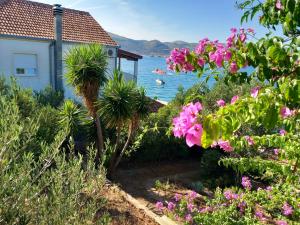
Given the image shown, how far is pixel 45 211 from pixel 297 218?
383 centimetres

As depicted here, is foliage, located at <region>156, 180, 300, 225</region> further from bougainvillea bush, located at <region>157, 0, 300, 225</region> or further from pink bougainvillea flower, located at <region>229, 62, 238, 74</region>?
pink bougainvillea flower, located at <region>229, 62, 238, 74</region>

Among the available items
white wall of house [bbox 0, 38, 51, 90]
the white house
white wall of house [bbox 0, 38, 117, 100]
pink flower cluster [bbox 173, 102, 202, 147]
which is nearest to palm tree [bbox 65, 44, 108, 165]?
pink flower cluster [bbox 173, 102, 202, 147]

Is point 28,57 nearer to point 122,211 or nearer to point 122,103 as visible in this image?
point 122,103

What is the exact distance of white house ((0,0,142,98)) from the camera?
16875 millimetres

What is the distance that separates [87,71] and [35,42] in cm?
1149

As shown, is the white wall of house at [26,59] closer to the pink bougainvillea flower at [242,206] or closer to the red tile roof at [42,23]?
the red tile roof at [42,23]

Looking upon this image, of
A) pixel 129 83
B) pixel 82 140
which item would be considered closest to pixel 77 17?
pixel 82 140

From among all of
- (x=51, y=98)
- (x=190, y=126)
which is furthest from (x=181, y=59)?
(x=51, y=98)

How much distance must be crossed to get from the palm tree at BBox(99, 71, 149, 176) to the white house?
8820 millimetres

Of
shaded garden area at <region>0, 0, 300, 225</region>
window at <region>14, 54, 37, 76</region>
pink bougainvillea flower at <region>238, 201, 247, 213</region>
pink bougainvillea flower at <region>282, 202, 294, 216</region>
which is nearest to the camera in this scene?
shaded garden area at <region>0, 0, 300, 225</region>

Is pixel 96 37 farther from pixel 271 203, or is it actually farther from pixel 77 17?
pixel 271 203

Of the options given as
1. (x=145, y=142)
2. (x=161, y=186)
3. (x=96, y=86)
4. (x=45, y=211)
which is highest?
(x=96, y=86)

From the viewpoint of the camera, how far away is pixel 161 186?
8.31m

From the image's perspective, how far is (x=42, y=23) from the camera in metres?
19.1
